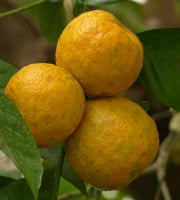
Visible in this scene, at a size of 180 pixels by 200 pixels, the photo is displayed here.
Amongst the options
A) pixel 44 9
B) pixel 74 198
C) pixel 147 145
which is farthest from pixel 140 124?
pixel 74 198

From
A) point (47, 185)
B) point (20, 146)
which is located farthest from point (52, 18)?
point (20, 146)

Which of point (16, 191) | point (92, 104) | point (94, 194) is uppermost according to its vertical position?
point (92, 104)

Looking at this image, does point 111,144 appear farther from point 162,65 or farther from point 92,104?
point 162,65

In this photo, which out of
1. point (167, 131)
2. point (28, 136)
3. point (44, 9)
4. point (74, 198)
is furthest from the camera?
point (167, 131)

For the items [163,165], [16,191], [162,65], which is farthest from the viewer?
[163,165]

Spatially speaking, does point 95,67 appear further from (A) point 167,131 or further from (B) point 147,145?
(A) point 167,131

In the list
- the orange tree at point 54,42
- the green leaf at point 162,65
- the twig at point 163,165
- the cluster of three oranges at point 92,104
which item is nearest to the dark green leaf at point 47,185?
the orange tree at point 54,42
